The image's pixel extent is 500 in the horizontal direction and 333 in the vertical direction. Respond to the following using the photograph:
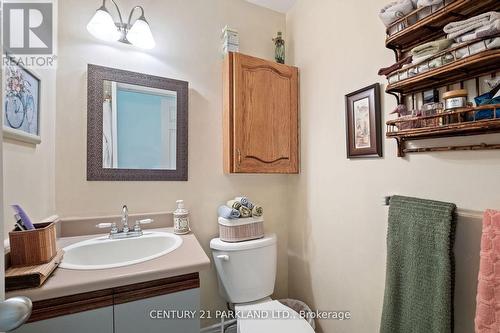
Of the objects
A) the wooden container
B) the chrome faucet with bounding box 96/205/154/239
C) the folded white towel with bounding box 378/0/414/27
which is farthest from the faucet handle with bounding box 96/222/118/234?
the folded white towel with bounding box 378/0/414/27

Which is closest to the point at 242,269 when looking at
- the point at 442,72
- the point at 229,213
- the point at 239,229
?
the point at 239,229

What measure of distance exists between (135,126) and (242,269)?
1.08m

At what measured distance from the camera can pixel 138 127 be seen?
4.63ft

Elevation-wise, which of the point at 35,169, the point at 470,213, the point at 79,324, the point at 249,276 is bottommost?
the point at 249,276

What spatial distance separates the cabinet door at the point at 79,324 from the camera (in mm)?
754

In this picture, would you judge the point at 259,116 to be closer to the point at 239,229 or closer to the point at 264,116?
the point at 264,116

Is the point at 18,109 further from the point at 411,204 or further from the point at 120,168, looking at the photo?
the point at 411,204

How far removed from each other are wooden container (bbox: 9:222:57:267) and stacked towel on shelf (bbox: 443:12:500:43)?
1571mm

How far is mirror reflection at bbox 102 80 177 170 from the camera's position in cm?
135

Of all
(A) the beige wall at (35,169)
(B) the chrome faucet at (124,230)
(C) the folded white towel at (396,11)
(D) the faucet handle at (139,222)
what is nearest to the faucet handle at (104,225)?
(B) the chrome faucet at (124,230)

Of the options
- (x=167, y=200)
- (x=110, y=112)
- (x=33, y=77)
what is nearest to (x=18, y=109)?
(x=33, y=77)

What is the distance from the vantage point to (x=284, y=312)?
1346 mm

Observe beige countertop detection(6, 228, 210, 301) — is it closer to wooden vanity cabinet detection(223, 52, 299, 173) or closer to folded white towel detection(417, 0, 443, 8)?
wooden vanity cabinet detection(223, 52, 299, 173)

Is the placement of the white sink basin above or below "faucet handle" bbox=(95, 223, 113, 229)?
below
